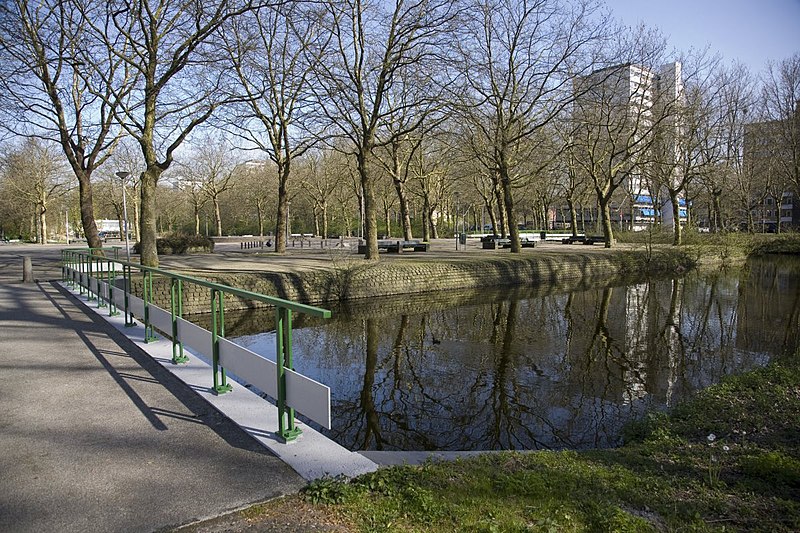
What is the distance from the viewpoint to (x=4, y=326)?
9359 mm

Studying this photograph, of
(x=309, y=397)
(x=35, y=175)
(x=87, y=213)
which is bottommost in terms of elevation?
(x=309, y=397)

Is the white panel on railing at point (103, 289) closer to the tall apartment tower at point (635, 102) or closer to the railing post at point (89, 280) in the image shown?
the railing post at point (89, 280)

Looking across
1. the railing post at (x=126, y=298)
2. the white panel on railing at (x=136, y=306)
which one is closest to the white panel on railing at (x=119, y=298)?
the railing post at (x=126, y=298)

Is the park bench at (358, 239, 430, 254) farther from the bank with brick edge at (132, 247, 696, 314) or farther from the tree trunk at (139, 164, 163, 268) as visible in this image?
the tree trunk at (139, 164, 163, 268)

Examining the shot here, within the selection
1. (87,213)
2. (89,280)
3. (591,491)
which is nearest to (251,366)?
(591,491)

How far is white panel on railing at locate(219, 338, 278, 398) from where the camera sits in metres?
4.45

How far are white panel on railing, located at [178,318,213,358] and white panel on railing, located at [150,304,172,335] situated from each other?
486 millimetres

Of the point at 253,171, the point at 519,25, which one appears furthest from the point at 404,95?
the point at 253,171

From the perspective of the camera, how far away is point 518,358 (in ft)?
33.8

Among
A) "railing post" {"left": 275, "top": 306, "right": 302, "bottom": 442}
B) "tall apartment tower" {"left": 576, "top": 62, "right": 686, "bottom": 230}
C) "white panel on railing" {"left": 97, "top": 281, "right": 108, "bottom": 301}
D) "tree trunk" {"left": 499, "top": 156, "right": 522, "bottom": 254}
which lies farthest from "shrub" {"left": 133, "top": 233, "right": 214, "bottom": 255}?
"railing post" {"left": 275, "top": 306, "right": 302, "bottom": 442}

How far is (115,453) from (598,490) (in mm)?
3466

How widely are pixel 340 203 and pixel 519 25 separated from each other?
31.0 meters

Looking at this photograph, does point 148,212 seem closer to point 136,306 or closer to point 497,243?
point 136,306

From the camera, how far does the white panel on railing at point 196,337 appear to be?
5.80 meters
